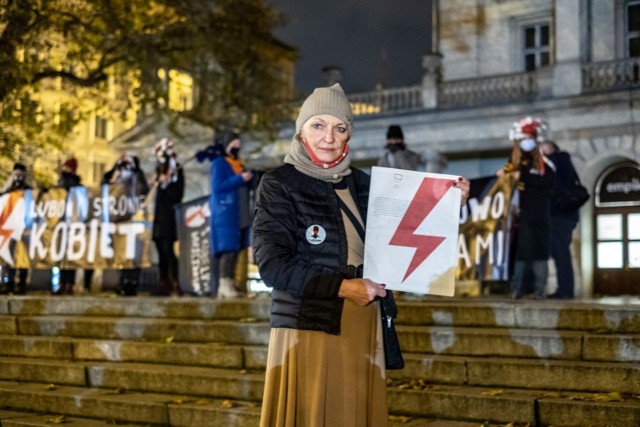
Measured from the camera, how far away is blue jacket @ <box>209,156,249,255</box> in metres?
9.94

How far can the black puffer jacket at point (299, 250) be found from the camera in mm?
3396

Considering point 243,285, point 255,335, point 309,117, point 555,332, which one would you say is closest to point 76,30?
point 243,285

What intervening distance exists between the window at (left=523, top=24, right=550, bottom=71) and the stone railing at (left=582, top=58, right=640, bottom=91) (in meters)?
2.73

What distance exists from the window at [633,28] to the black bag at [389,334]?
22.8 m

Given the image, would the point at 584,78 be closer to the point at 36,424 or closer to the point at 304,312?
the point at 36,424

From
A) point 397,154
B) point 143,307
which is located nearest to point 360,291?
point 143,307

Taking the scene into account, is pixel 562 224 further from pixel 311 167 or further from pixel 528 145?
pixel 311 167

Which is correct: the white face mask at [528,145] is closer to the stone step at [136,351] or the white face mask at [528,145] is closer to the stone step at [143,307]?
the stone step at [143,307]

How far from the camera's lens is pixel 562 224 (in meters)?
10.6

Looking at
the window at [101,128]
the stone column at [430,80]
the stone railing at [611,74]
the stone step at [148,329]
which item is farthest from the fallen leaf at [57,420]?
the window at [101,128]

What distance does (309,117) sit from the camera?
362cm

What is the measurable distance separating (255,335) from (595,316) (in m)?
3.01

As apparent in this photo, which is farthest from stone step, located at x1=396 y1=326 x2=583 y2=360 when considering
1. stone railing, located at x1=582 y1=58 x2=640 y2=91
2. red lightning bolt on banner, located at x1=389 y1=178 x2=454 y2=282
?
stone railing, located at x1=582 y1=58 x2=640 y2=91

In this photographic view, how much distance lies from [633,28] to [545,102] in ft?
11.9
